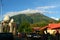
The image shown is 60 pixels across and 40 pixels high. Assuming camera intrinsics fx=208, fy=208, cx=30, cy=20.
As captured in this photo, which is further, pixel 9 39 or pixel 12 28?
pixel 12 28

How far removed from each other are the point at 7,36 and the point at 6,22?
48.5 feet

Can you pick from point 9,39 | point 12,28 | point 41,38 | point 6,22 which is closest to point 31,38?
point 41,38

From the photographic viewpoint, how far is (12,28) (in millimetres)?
27500

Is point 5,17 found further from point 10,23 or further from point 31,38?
point 31,38

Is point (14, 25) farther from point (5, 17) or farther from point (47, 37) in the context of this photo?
point (47, 37)

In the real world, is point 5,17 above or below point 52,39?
above

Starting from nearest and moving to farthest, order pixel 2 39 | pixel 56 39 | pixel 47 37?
pixel 2 39 → pixel 47 37 → pixel 56 39

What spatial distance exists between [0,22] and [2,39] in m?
15.4

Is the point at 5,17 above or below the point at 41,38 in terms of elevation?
above

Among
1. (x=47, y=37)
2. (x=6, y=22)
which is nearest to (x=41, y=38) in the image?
(x=47, y=37)

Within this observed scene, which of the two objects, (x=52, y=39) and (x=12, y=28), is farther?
(x=12, y=28)

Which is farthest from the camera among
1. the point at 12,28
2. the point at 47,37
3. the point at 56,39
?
the point at 12,28

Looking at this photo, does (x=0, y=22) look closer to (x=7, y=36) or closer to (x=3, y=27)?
(x=3, y=27)

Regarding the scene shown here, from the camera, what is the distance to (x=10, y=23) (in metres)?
28.1
